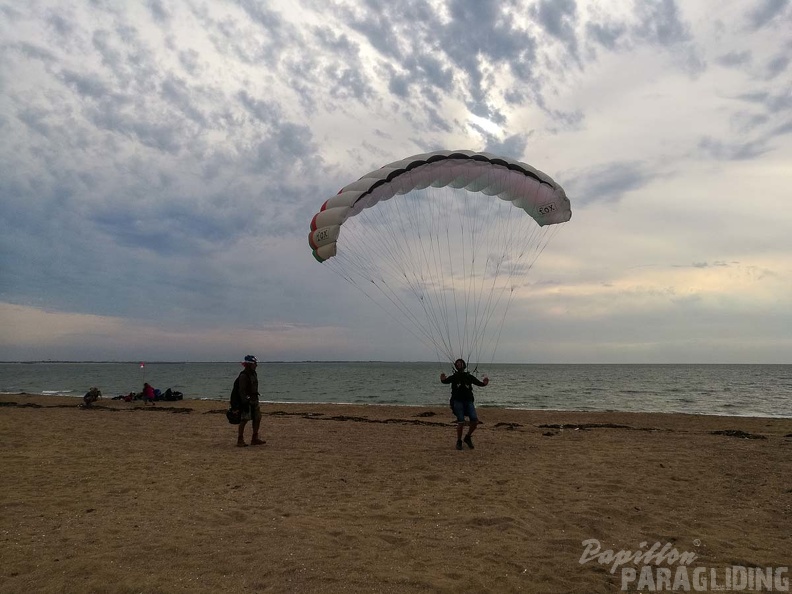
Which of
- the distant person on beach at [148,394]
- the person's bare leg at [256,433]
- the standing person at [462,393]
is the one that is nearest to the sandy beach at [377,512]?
the person's bare leg at [256,433]

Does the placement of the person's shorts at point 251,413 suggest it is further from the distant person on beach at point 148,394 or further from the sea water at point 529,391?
the distant person on beach at point 148,394

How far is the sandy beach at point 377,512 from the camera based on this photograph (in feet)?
13.4

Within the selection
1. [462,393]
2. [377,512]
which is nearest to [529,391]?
[462,393]

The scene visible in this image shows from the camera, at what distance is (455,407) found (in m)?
10.1

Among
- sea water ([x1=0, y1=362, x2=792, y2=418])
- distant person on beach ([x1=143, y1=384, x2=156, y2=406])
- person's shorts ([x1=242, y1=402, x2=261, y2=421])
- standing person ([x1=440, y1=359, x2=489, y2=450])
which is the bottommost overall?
sea water ([x1=0, y1=362, x2=792, y2=418])

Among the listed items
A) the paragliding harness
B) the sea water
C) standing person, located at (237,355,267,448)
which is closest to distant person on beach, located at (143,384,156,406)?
→ the sea water

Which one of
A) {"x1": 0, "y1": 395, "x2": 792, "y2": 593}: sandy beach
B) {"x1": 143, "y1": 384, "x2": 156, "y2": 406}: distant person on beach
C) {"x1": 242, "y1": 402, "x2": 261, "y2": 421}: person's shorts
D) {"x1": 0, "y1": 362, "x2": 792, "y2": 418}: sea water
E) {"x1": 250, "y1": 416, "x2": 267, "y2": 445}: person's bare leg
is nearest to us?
{"x1": 0, "y1": 395, "x2": 792, "y2": 593}: sandy beach

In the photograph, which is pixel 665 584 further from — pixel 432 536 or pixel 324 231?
pixel 324 231

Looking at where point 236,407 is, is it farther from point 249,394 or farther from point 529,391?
point 529,391

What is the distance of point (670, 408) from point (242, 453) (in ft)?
90.2

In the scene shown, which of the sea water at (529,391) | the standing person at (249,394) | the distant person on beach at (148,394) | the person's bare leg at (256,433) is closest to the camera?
the standing person at (249,394)

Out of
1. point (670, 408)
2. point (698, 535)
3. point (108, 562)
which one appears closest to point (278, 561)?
point (108, 562)

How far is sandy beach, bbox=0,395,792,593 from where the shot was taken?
161 inches

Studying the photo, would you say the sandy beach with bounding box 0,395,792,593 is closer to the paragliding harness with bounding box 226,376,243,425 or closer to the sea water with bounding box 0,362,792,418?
the paragliding harness with bounding box 226,376,243,425
